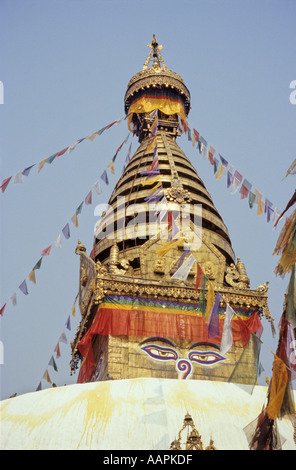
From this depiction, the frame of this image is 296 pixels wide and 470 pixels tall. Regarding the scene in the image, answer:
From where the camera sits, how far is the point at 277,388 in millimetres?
6824

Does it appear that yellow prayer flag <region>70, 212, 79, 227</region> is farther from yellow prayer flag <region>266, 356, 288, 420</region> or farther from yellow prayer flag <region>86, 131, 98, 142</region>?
yellow prayer flag <region>266, 356, 288, 420</region>

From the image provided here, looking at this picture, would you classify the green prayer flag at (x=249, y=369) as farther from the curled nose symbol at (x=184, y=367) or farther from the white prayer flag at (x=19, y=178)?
the white prayer flag at (x=19, y=178)

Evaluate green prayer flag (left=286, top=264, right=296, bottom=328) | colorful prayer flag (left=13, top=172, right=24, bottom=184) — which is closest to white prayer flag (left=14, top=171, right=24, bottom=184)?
colorful prayer flag (left=13, top=172, right=24, bottom=184)

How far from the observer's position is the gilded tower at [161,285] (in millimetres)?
12484

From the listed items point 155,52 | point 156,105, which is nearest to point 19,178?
point 156,105

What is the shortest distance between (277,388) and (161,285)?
674cm

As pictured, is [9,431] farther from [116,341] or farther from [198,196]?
[198,196]

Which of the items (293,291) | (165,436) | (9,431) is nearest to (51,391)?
(9,431)

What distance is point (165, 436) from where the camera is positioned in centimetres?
781

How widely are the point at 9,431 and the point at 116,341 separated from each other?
15.9 ft

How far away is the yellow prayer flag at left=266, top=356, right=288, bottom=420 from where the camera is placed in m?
6.76

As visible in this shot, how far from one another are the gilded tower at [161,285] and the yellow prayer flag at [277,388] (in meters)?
3.33

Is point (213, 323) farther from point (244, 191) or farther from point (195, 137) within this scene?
point (195, 137)

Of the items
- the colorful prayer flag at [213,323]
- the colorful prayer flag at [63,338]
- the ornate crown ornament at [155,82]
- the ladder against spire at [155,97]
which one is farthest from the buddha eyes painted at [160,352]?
the ornate crown ornament at [155,82]
